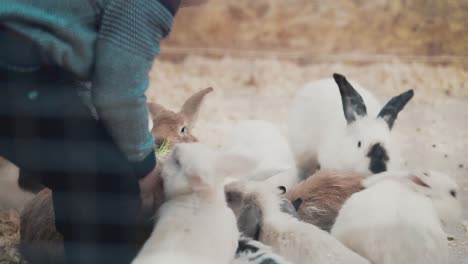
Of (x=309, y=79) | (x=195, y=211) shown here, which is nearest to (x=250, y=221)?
(x=195, y=211)

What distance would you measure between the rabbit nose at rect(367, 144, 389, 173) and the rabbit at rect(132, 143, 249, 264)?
2.33 feet

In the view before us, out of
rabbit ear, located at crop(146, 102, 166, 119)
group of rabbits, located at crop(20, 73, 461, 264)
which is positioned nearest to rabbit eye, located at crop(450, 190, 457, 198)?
group of rabbits, located at crop(20, 73, 461, 264)

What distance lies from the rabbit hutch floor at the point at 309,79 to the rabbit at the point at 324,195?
45 cm

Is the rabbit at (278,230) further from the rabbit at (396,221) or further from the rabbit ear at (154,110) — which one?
the rabbit ear at (154,110)

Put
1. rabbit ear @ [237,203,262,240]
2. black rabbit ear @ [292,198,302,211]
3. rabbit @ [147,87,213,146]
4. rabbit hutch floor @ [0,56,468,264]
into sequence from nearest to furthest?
rabbit ear @ [237,203,262,240] < black rabbit ear @ [292,198,302,211] < rabbit @ [147,87,213,146] < rabbit hutch floor @ [0,56,468,264]

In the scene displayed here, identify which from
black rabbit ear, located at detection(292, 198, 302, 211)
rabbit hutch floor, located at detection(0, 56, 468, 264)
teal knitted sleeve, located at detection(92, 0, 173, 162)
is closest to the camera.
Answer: teal knitted sleeve, located at detection(92, 0, 173, 162)

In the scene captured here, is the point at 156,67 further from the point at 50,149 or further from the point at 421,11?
the point at 50,149

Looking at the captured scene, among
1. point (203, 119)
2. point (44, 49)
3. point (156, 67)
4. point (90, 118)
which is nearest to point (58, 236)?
point (90, 118)

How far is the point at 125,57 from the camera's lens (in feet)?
3.97

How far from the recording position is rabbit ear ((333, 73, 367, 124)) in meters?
2.19

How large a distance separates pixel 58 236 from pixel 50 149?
1.14 ft

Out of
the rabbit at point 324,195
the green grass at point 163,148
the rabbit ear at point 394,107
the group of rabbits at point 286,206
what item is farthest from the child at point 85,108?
the rabbit ear at point 394,107

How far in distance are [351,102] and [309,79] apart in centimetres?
118

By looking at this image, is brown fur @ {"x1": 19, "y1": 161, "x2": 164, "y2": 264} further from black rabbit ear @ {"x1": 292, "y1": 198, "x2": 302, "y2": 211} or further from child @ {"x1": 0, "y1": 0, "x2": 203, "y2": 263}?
black rabbit ear @ {"x1": 292, "y1": 198, "x2": 302, "y2": 211}
